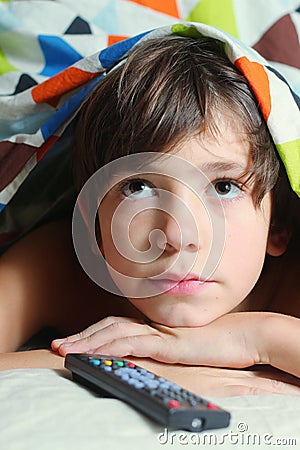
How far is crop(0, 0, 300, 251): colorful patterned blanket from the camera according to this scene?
0.94 meters

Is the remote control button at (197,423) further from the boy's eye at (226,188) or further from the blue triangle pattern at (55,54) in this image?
the blue triangle pattern at (55,54)

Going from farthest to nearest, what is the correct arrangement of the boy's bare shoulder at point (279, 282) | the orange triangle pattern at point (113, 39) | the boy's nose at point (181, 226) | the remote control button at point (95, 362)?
the orange triangle pattern at point (113, 39)
the boy's bare shoulder at point (279, 282)
the boy's nose at point (181, 226)
the remote control button at point (95, 362)

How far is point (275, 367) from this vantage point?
2.88 ft

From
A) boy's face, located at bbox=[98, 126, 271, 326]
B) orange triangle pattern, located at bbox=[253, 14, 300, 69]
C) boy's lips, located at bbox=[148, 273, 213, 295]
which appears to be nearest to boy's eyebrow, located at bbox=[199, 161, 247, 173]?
boy's face, located at bbox=[98, 126, 271, 326]

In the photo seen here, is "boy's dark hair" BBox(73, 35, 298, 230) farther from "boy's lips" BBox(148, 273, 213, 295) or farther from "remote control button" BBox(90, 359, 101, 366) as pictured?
"remote control button" BBox(90, 359, 101, 366)

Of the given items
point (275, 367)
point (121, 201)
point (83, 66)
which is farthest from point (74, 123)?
point (275, 367)

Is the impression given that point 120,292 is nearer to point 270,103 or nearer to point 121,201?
point 121,201

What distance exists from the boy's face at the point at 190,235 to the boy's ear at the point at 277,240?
0.08 m

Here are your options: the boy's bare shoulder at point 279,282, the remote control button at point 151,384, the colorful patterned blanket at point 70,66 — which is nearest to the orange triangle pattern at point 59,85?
the colorful patterned blanket at point 70,66

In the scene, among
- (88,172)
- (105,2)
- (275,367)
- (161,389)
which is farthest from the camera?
(105,2)

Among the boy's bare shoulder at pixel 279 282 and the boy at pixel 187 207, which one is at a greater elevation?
the boy at pixel 187 207

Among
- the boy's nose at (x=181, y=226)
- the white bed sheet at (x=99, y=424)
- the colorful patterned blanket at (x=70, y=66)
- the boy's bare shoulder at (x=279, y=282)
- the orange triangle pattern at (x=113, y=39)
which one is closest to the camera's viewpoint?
the white bed sheet at (x=99, y=424)

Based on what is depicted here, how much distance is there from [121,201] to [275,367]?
→ 0.27 meters

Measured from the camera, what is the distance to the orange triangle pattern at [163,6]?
1268mm
